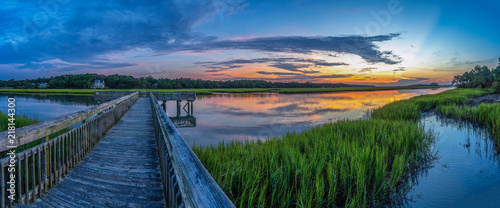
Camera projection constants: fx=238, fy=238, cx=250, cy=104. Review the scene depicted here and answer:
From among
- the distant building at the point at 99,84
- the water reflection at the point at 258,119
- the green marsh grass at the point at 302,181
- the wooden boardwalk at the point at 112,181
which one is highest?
the distant building at the point at 99,84

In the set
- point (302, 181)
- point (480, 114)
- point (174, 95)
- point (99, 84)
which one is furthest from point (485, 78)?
point (99, 84)

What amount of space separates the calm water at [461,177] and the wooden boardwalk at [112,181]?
5.97 metres

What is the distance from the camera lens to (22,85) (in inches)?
4904

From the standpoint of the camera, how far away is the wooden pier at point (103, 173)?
64.4 inches

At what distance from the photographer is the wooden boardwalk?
10.4 feet

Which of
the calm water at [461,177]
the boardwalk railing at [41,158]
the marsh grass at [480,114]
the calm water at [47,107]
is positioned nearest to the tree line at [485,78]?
the marsh grass at [480,114]

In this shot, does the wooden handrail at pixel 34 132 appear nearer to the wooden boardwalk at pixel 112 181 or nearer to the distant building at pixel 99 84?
the wooden boardwalk at pixel 112 181

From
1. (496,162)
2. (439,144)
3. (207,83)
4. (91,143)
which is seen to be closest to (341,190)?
(91,143)

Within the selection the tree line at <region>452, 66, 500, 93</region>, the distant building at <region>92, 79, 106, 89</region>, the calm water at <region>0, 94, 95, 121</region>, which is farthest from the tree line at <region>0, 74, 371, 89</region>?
the tree line at <region>452, 66, 500, 93</region>

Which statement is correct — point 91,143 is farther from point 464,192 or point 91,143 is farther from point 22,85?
point 22,85

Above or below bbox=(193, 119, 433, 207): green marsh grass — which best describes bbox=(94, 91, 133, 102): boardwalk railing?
above

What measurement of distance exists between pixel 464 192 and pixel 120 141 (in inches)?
370

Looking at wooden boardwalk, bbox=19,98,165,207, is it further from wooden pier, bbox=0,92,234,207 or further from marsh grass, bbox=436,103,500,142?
marsh grass, bbox=436,103,500,142

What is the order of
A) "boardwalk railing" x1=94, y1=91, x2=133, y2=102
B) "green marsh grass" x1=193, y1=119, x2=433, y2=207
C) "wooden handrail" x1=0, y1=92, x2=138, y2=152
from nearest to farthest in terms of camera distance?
"wooden handrail" x1=0, y1=92, x2=138, y2=152 → "green marsh grass" x1=193, y1=119, x2=433, y2=207 → "boardwalk railing" x1=94, y1=91, x2=133, y2=102
